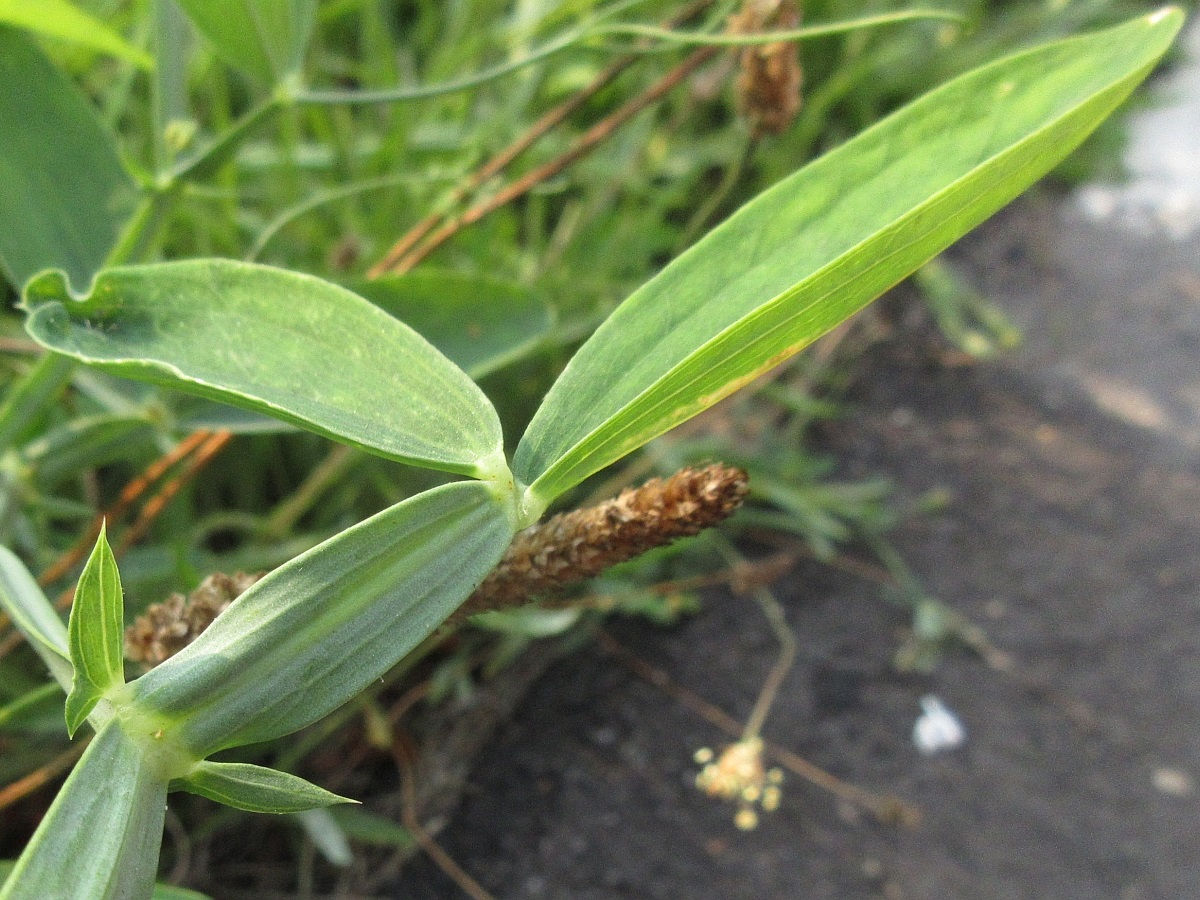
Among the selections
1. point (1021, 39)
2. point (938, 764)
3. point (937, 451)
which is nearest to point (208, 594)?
point (938, 764)

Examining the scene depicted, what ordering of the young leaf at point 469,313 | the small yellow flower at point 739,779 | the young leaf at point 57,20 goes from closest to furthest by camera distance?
the young leaf at point 57,20
the young leaf at point 469,313
the small yellow flower at point 739,779

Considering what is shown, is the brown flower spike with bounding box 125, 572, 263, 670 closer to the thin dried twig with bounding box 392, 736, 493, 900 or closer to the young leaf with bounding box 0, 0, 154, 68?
the young leaf with bounding box 0, 0, 154, 68

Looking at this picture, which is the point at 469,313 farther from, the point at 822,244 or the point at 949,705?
the point at 949,705

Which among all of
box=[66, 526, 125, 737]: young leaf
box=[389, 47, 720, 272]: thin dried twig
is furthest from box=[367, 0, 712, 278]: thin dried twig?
box=[66, 526, 125, 737]: young leaf

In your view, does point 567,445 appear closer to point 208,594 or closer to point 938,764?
point 208,594

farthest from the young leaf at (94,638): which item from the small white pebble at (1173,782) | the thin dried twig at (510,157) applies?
the small white pebble at (1173,782)

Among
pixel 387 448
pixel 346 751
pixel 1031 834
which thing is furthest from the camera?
pixel 1031 834

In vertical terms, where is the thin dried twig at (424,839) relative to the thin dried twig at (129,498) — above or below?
below

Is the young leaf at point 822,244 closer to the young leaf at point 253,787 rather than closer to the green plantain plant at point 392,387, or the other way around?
the green plantain plant at point 392,387
